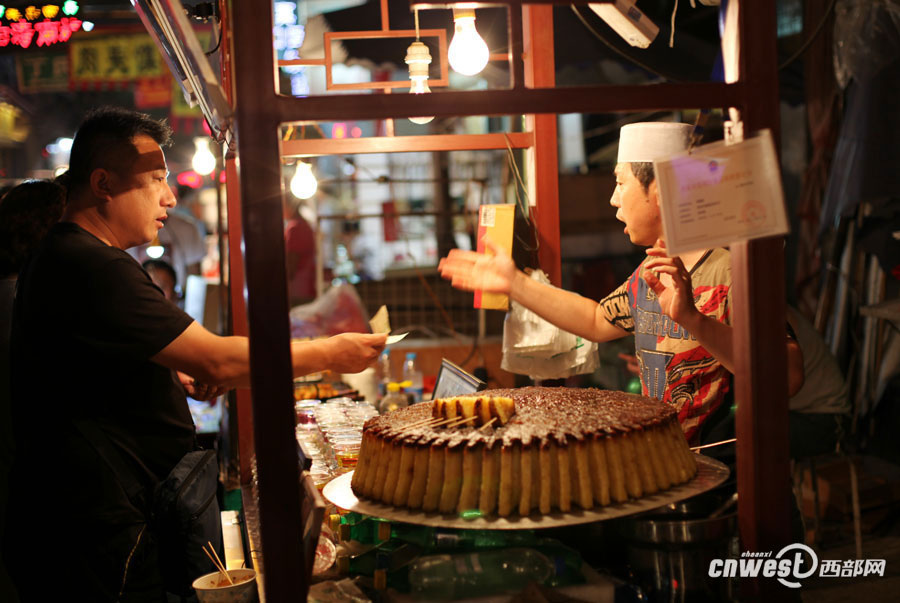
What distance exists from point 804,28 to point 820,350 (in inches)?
100

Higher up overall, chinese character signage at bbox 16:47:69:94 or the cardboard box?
chinese character signage at bbox 16:47:69:94

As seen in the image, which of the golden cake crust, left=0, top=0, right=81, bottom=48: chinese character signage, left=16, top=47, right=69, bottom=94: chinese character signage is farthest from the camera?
left=16, top=47, right=69, bottom=94: chinese character signage

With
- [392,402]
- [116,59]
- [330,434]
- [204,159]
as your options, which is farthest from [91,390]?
[116,59]

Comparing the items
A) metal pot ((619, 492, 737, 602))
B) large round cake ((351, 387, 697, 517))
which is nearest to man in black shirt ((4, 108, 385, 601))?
large round cake ((351, 387, 697, 517))

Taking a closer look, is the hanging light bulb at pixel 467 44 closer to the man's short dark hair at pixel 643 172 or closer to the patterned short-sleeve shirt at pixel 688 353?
the man's short dark hair at pixel 643 172

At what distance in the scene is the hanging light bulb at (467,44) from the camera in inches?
126

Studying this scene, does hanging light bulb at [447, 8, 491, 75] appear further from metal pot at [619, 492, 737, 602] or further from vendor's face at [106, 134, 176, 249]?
metal pot at [619, 492, 737, 602]

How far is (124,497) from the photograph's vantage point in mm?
2264

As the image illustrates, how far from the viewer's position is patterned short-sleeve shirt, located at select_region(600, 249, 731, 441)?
262 cm

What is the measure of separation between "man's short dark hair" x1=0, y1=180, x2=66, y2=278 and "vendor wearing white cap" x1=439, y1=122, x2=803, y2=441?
2.39 meters

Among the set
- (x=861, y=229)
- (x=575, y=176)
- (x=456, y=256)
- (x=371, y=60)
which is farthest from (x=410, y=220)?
(x=456, y=256)

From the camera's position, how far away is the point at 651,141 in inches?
111

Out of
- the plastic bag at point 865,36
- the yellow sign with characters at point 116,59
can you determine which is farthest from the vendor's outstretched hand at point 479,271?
the yellow sign with characters at point 116,59

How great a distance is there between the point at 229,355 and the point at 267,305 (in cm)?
66
